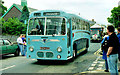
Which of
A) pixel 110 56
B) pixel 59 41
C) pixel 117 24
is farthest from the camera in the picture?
pixel 117 24

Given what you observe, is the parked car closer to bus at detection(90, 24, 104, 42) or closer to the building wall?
bus at detection(90, 24, 104, 42)

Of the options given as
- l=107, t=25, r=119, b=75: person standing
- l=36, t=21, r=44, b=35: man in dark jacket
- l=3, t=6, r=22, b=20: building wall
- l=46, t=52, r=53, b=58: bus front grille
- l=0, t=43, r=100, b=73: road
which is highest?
l=3, t=6, r=22, b=20: building wall

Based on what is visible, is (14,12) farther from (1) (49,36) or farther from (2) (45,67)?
(2) (45,67)

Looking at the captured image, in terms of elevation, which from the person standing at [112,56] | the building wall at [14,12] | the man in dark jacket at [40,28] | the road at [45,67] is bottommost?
the road at [45,67]

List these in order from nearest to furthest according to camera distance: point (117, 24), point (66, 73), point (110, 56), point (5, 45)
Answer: point (110, 56) < point (66, 73) < point (5, 45) < point (117, 24)

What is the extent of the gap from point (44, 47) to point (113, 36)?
17.8 feet

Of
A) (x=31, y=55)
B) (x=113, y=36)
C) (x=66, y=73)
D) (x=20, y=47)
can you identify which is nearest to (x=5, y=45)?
(x=20, y=47)

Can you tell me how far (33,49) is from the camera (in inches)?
458

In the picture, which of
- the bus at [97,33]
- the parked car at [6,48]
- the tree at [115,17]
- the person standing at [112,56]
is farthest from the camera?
the tree at [115,17]

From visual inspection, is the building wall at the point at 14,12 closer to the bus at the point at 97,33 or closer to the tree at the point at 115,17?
the bus at the point at 97,33

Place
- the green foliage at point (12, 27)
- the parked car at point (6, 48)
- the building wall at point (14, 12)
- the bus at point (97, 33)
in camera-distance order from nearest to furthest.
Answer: the parked car at point (6, 48)
the bus at point (97, 33)
the green foliage at point (12, 27)
the building wall at point (14, 12)

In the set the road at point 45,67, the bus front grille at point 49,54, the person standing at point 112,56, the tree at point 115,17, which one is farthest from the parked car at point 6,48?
the tree at point 115,17

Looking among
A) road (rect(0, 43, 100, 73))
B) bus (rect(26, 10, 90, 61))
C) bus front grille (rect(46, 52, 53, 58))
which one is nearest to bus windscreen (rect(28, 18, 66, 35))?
bus (rect(26, 10, 90, 61))

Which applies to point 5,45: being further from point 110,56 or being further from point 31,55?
point 110,56
